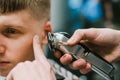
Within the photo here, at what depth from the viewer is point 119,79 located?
2.56 metres

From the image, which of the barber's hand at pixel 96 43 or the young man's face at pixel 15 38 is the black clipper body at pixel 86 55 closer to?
the barber's hand at pixel 96 43

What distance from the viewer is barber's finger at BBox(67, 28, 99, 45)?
1.61 meters

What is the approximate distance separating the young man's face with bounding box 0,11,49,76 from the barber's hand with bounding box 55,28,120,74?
0.16 meters

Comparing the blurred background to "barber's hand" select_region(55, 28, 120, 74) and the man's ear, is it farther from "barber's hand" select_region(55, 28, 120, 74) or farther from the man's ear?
the man's ear

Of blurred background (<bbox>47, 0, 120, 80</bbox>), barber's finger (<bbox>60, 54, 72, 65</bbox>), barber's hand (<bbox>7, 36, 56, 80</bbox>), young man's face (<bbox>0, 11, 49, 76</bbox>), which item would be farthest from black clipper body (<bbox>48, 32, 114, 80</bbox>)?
blurred background (<bbox>47, 0, 120, 80</bbox>)

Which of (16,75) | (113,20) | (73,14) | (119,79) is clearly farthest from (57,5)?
(16,75)

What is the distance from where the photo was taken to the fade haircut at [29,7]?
1686 mm

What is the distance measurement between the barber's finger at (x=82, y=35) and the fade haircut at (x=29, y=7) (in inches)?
8.5

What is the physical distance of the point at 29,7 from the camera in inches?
68.9

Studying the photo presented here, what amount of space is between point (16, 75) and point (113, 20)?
7.97 feet


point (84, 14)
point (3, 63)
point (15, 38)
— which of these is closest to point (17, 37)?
point (15, 38)

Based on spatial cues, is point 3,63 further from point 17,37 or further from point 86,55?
point 86,55

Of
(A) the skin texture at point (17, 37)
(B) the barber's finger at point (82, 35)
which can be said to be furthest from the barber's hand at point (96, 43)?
(A) the skin texture at point (17, 37)

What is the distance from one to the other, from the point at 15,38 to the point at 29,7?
0.15 m
